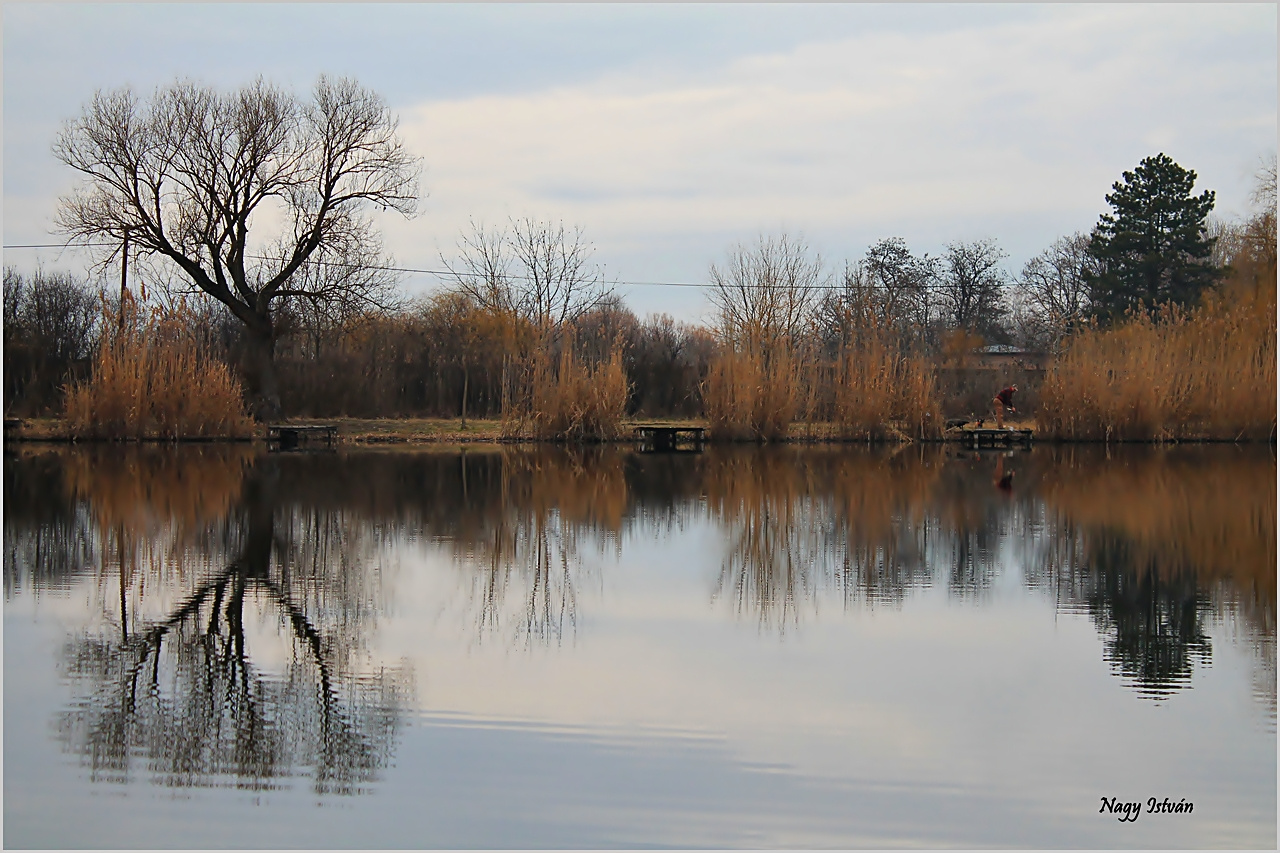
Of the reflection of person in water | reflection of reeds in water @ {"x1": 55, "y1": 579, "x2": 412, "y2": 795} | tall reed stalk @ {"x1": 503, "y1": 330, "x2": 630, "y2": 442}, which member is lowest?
reflection of reeds in water @ {"x1": 55, "y1": 579, "x2": 412, "y2": 795}

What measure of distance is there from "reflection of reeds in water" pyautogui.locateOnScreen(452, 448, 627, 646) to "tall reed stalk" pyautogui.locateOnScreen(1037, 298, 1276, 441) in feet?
40.5

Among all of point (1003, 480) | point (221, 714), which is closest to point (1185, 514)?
point (1003, 480)

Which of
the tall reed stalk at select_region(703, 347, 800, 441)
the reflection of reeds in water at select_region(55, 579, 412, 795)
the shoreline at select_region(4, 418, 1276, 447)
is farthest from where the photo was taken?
the tall reed stalk at select_region(703, 347, 800, 441)

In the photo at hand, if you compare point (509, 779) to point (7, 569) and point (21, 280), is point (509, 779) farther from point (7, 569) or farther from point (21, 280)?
point (21, 280)

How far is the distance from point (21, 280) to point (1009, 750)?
37593mm

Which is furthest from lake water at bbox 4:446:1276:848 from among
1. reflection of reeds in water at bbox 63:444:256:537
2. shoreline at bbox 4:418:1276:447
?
shoreline at bbox 4:418:1276:447

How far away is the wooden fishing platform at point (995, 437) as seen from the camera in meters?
25.8

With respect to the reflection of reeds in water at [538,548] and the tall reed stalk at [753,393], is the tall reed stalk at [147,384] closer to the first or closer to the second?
the tall reed stalk at [753,393]

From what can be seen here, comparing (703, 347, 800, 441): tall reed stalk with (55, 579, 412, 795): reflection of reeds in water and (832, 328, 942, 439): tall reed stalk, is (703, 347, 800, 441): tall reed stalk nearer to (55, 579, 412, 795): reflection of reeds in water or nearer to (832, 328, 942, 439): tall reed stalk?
(832, 328, 942, 439): tall reed stalk

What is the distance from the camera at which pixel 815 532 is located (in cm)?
1087

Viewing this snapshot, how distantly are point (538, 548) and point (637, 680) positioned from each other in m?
4.21

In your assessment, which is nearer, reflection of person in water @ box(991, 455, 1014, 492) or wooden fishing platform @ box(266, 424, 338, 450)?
reflection of person in water @ box(991, 455, 1014, 492)

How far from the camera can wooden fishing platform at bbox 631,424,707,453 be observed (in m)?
25.2

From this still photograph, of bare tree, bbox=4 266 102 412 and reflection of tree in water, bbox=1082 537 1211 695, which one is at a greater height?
bare tree, bbox=4 266 102 412
